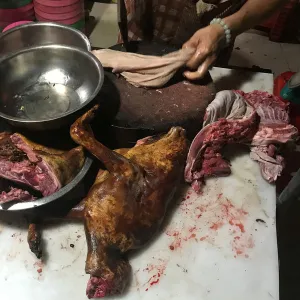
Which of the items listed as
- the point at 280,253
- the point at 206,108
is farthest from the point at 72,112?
the point at 280,253

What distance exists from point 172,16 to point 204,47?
0.48m

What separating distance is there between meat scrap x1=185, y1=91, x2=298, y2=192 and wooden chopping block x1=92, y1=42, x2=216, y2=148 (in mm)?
82

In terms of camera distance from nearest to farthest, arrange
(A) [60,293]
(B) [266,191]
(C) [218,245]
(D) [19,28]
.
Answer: (A) [60,293] → (C) [218,245] → (B) [266,191] → (D) [19,28]

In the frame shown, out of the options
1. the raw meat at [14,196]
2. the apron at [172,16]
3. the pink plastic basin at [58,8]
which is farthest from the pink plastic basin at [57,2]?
the raw meat at [14,196]

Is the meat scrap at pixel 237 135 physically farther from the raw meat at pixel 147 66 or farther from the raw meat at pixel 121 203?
the raw meat at pixel 147 66

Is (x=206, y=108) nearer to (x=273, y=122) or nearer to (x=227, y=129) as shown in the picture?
(x=227, y=129)

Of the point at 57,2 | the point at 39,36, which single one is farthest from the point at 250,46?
the point at 39,36

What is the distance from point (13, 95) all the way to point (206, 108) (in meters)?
0.96

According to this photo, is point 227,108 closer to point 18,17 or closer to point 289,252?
point 289,252

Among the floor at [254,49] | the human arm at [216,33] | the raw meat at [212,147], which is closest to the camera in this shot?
the raw meat at [212,147]

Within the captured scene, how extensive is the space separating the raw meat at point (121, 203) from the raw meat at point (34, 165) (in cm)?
11

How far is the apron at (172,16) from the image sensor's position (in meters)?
2.03

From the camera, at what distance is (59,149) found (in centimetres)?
158

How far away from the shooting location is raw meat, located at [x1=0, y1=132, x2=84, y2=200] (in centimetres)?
140
